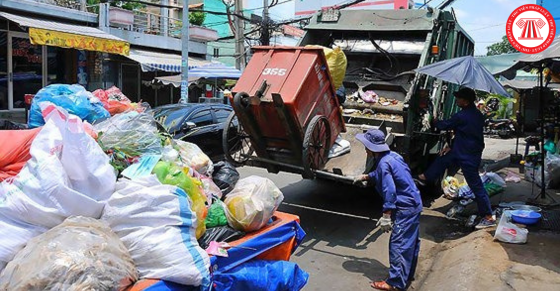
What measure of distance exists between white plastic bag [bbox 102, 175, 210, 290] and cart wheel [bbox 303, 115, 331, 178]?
290cm

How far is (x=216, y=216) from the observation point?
2.77 meters

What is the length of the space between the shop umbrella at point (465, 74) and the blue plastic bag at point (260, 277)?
12.3 feet

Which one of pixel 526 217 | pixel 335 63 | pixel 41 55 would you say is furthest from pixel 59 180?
pixel 41 55

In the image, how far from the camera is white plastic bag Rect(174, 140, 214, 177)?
3.15m

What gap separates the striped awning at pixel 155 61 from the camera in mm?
16312

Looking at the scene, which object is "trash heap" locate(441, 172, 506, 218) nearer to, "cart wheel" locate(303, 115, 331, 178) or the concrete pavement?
the concrete pavement

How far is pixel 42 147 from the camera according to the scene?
2217mm

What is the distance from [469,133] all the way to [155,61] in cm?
1319

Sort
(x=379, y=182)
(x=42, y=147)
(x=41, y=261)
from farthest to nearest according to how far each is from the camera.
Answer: (x=379, y=182), (x=42, y=147), (x=41, y=261)

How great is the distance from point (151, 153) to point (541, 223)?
4.76 m

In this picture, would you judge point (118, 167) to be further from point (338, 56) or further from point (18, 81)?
point (18, 81)

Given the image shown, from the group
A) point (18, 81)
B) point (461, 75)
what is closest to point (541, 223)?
point (461, 75)

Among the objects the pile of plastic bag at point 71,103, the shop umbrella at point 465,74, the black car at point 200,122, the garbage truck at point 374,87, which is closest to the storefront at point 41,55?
the black car at point 200,122

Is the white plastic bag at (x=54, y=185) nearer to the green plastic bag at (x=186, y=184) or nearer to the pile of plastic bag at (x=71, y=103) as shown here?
the green plastic bag at (x=186, y=184)
